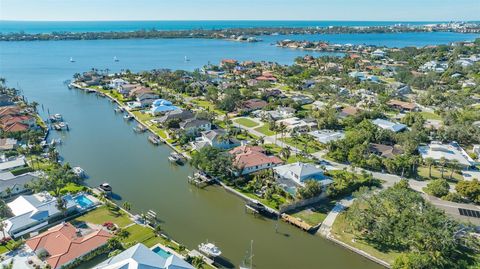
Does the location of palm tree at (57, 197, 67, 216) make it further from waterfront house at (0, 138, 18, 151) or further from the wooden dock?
waterfront house at (0, 138, 18, 151)

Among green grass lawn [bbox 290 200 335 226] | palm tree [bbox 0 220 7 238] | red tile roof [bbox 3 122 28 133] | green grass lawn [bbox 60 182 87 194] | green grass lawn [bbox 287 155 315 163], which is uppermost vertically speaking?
red tile roof [bbox 3 122 28 133]

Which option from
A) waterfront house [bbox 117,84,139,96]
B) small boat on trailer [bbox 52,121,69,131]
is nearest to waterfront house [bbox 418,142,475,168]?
small boat on trailer [bbox 52,121,69,131]

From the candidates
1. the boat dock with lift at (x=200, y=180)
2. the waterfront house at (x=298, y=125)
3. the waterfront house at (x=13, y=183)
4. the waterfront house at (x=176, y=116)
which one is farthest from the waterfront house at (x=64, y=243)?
the waterfront house at (x=298, y=125)

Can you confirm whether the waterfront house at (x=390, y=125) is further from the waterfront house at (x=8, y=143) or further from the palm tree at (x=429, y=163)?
the waterfront house at (x=8, y=143)

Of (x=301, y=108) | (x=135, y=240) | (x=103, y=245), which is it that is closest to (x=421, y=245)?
(x=135, y=240)

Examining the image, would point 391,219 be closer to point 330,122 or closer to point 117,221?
point 117,221

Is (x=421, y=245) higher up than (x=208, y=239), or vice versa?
(x=421, y=245)

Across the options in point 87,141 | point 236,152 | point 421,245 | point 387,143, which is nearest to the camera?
point 421,245
